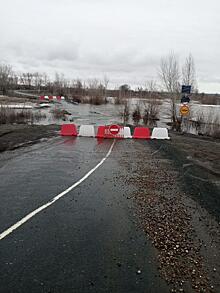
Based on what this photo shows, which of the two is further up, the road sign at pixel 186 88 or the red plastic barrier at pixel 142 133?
the road sign at pixel 186 88

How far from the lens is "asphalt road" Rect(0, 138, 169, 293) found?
10.0ft

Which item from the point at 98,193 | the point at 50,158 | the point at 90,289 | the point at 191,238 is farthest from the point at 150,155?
the point at 90,289

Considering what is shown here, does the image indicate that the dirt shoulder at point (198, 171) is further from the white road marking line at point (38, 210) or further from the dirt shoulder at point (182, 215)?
the white road marking line at point (38, 210)

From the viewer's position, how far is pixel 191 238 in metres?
4.11

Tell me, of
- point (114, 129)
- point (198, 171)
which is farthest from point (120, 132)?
point (198, 171)

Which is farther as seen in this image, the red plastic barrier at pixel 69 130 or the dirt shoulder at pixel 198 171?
the red plastic barrier at pixel 69 130

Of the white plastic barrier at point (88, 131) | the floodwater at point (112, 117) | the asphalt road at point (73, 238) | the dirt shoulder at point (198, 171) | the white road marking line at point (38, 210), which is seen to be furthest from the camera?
the floodwater at point (112, 117)

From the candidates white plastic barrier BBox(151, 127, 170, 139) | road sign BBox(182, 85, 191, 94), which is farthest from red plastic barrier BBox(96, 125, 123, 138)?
road sign BBox(182, 85, 191, 94)

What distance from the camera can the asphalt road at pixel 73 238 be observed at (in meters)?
3.06

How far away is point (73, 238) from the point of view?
3.99 m

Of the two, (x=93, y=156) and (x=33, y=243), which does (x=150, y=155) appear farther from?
(x=33, y=243)

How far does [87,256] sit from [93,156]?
6.51m

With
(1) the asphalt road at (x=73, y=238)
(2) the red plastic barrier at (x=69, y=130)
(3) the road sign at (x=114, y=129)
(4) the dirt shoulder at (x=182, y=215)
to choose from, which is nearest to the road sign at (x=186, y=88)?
(3) the road sign at (x=114, y=129)

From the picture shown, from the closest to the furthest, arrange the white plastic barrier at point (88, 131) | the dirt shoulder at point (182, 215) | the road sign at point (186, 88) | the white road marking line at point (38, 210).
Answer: the dirt shoulder at point (182, 215)
the white road marking line at point (38, 210)
the white plastic barrier at point (88, 131)
the road sign at point (186, 88)
